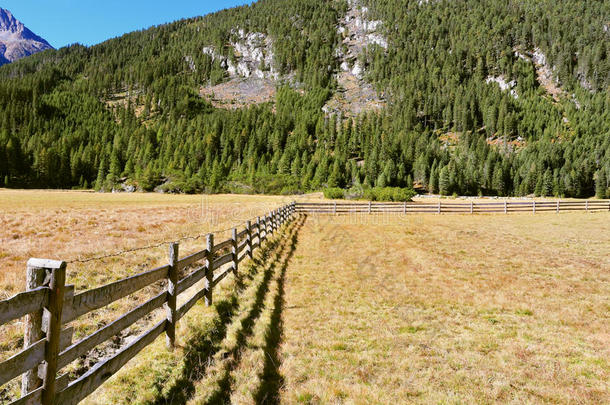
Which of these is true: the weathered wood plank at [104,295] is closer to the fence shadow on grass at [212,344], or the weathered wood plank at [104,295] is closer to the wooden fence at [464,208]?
the fence shadow on grass at [212,344]

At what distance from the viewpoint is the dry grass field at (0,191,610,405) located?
467cm

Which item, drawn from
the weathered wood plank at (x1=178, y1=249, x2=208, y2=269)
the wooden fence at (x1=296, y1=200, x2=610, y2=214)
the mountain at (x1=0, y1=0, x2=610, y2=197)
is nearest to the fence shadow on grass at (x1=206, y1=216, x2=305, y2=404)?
the weathered wood plank at (x1=178, y1=249, x2=208, y2=269)

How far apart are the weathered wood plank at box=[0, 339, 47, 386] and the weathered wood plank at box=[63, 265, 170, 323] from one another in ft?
0.95

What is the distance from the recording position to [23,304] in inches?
94.7

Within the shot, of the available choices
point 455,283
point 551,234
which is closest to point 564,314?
point 455,283

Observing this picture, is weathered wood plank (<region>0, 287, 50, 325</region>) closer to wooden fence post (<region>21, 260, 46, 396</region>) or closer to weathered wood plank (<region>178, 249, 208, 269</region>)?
wooden fence post (<region>21, 260, 46, 396</region>)

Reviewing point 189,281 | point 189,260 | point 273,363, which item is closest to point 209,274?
point 189,281

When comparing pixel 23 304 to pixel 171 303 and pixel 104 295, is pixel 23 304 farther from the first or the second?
pixel 171 303

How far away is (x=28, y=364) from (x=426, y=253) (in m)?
15.7

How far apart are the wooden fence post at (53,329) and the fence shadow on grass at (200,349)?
176 cm

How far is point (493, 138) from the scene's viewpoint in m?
167

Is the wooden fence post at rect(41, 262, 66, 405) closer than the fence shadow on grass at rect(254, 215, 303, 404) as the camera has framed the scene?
Yes

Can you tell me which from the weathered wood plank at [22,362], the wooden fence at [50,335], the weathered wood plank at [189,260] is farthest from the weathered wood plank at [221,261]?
the weathered wood plank at [22,362]

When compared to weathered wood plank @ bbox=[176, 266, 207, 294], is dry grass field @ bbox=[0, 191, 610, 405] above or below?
below
